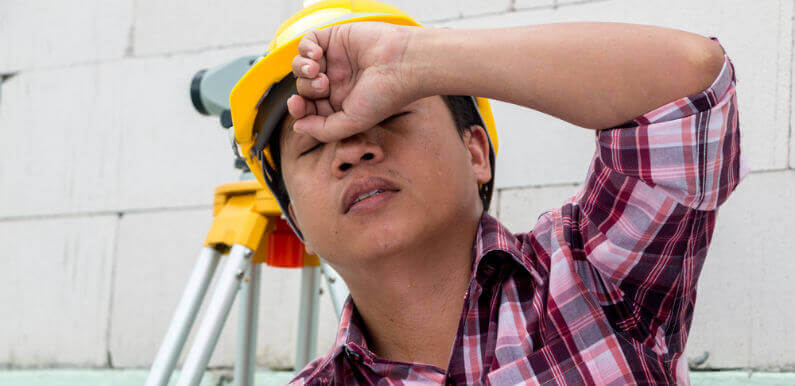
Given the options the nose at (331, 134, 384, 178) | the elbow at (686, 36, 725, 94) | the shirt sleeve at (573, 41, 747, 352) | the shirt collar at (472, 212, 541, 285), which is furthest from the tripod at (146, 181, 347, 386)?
the elbow at (686, 36, 725, 94)

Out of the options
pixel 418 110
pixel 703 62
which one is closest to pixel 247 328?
pixel 418 110

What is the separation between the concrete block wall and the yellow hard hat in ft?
2.25

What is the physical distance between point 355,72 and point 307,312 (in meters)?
0.99

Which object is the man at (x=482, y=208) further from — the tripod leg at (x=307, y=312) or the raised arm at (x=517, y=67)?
the tripod leg at (x=307, y=312)

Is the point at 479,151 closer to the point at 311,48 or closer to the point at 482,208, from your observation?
the point at 482,208

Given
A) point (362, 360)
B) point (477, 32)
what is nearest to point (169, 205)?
point (362, 360)

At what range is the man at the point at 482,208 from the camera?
118cm

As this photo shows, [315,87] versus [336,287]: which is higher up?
[315,87]

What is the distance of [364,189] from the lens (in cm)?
149

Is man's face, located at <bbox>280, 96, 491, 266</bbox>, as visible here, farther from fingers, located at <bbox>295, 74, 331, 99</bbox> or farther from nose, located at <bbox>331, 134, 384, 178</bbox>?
fingers, located at <bbox>295, 74, 331, 99</bbox>

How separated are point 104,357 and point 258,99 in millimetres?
1558

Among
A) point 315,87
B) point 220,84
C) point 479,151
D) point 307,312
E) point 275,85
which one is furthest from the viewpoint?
point 307,312

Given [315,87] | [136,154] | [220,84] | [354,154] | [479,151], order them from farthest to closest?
[136,154], [220,84], [479,151], [354,154], [315,87]

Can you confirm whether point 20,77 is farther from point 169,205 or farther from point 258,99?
point 258,99
